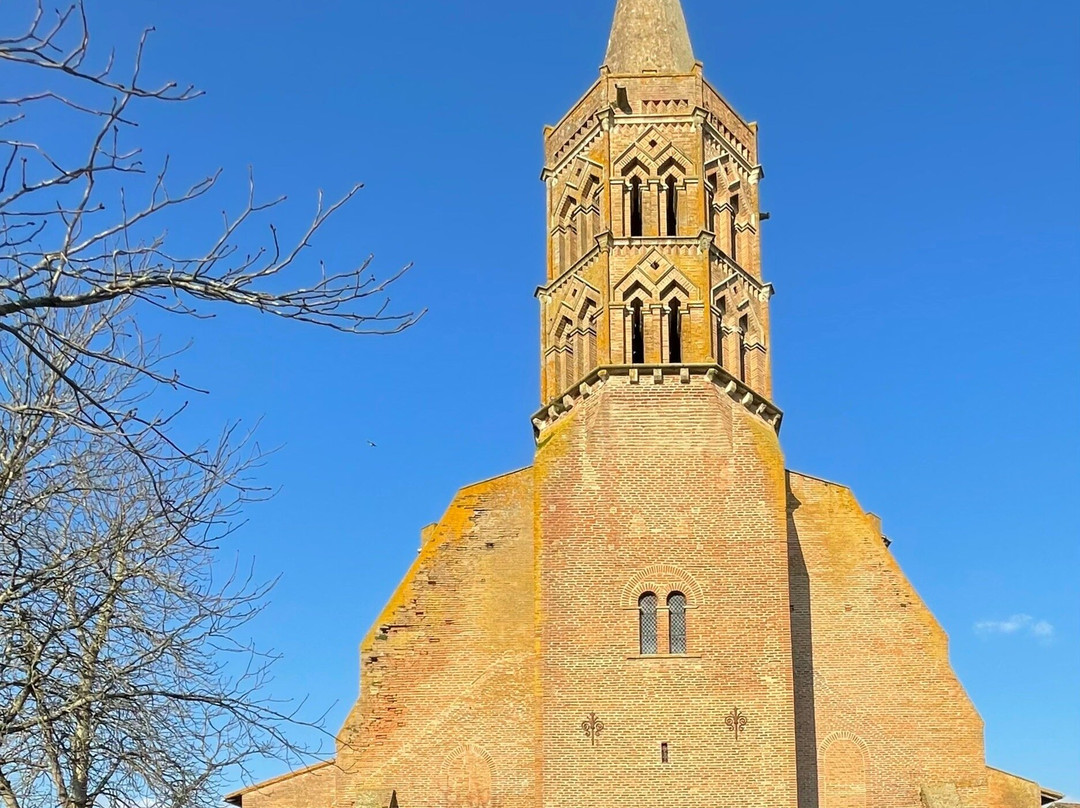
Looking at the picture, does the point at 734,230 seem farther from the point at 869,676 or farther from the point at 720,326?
the point at 869,676

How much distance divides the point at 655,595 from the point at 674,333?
5191 millimetres

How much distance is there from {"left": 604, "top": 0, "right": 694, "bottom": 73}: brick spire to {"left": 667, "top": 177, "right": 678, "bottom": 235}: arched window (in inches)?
115

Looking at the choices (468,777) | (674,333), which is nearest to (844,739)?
(468,777)

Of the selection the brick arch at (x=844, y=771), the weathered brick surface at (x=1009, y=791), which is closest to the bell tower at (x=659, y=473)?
the brick arch at (x=844, y=771)

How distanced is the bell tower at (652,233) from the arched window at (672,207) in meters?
→ 0.03

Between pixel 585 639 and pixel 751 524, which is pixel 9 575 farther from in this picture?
pixel 751 524

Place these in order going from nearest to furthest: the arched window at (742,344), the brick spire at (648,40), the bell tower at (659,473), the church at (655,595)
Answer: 1. the bell tower at (659,473)
2. the church at (655,595)
3. the arched window at (742,344)
4. the brick spire at (648,40)

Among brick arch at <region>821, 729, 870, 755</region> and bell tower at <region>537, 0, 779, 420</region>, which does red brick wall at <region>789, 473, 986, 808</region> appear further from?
bell tower at <region>537, 0, 779, 420</region>

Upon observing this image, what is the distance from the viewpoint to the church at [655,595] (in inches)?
906

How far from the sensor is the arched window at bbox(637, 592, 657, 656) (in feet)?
77.5

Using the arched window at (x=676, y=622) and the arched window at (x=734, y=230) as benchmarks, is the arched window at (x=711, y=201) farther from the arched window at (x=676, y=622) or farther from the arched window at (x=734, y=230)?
the arched window at (x=676, y=622)

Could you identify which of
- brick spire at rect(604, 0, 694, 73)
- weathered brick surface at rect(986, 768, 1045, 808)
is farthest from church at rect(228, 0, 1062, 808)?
brick spire at rect(604, 0, 694, 73)

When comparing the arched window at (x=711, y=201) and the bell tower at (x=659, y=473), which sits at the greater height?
the arched window at (x=711, y=201)

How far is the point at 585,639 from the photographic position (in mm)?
23484
